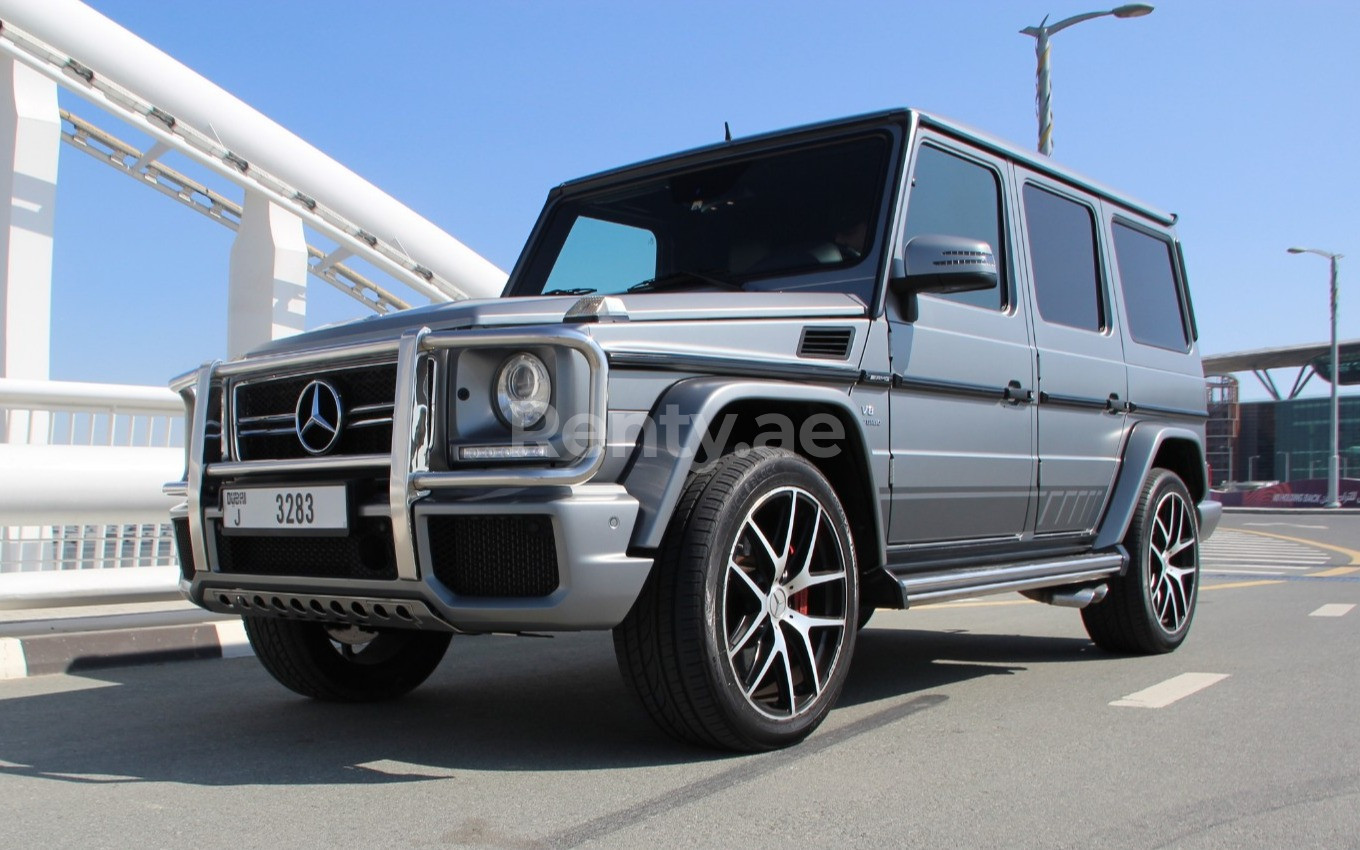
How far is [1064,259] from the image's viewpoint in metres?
5.74

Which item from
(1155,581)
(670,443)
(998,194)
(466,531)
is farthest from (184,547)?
(1155,581)

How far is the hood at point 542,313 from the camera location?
3469mm

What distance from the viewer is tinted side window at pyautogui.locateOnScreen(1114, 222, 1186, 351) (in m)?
6.31

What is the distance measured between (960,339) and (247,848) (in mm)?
3129

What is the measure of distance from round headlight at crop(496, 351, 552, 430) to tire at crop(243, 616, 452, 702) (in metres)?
1.37

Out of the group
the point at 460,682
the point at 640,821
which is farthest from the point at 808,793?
the point at 460,682

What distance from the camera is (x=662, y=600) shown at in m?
3.40

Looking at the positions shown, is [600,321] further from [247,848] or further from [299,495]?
[247,848]

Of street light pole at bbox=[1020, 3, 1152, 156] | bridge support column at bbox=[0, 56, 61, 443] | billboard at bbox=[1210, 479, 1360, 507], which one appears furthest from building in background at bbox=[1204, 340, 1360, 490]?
bridge support column at bbox=[0, 56, 61, 443]

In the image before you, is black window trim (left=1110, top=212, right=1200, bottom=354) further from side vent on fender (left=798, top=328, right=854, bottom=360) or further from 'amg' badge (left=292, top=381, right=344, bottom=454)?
'amg' badge (left=292, top=381, right=344, bottom=454)

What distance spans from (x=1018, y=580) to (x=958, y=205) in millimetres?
1503

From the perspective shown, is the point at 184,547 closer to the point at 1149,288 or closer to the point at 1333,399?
the point at 1149,288

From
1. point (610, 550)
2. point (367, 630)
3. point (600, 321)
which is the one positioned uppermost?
point (600, 321)

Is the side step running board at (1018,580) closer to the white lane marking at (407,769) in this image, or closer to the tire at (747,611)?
the tire at (747,611)
